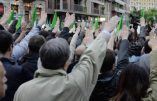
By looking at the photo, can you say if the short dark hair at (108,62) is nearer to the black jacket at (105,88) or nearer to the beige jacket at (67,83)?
the black jacket at (105,88)

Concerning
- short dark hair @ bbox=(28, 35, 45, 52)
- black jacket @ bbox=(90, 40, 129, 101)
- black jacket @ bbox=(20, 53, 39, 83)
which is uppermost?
short dark hair @ bbox=(28, 35, 45, 52)

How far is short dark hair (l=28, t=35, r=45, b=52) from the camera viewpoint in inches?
197

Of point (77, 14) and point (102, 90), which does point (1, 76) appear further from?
point (77, 14)

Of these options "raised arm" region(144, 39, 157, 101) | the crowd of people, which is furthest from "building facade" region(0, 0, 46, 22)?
"raised arm" region(144, 39, 157, 101)

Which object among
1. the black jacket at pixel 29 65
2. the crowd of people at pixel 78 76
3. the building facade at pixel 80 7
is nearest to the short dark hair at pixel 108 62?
the crowd of people at pixel 78 76

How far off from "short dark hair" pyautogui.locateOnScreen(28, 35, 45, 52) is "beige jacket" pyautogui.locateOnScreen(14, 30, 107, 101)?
5.81ft

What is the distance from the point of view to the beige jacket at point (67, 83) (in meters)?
3.07

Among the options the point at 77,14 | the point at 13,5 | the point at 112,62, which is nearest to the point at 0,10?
the point at 13,5

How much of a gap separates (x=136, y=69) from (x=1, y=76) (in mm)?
1387

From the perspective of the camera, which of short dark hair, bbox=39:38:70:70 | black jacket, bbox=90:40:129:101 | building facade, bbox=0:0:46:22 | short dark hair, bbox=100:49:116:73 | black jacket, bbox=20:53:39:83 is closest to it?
short dark hair, bbox=39:38:70:70

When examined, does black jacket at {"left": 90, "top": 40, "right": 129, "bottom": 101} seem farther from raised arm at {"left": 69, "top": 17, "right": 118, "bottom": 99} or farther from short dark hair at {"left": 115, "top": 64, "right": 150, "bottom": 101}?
raised arm at {"left": 69, "top": 17, "right": 118, "bottom": 99}

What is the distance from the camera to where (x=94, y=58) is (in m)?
3.21

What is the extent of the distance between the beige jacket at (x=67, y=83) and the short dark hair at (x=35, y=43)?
5.81 feet

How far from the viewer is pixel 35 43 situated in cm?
502
